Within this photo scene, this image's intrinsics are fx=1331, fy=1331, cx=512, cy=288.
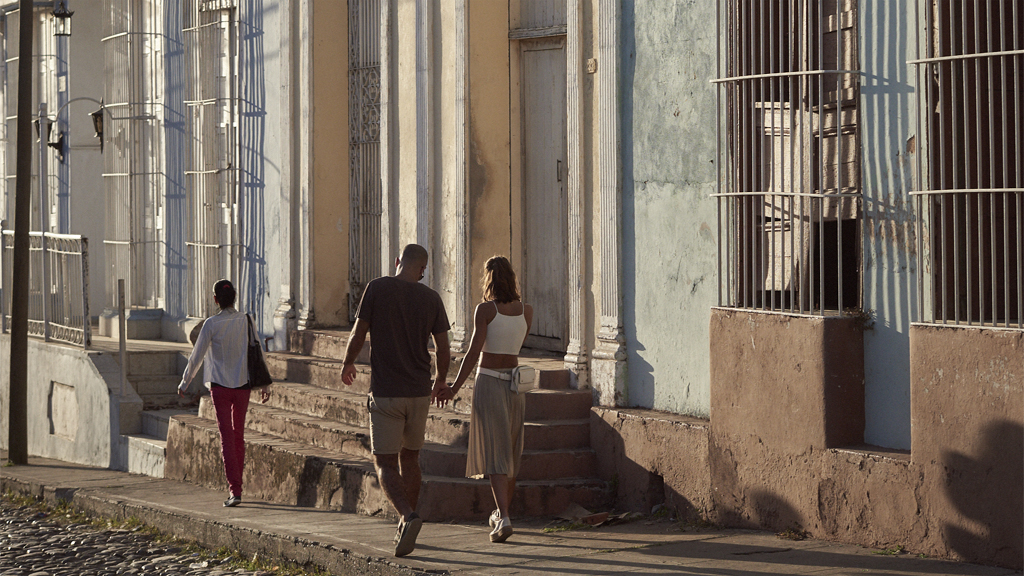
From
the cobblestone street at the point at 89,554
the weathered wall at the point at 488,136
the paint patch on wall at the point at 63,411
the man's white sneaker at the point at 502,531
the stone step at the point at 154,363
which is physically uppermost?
A: the weathered wall at the point at 488,136

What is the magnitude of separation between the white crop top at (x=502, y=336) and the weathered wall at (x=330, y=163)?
5273mm

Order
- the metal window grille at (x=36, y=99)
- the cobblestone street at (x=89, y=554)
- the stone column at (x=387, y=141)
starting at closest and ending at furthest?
the cobblestone street at (x=89, y=554) → the stone column at (x=387, y=141) → the metal window grille at (x=36, y=99)

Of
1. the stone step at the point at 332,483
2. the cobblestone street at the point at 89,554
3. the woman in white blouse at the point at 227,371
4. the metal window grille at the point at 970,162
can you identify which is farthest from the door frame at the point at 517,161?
the metal window grille at the point at 970,162

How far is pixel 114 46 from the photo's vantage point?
15.9m

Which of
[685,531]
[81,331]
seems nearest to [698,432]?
[685,531]

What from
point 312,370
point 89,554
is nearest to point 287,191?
point 312,370

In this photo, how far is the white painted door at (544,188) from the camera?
10.2 m

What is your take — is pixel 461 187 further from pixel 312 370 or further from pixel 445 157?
pixel 312 370

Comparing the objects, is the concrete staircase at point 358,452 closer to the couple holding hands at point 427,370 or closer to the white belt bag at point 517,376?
the couple holding hands at point 427,370

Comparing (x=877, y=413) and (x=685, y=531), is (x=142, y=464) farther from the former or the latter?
(x=877, y=413)

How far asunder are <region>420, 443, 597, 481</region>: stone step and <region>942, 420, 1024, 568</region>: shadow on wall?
2636mm

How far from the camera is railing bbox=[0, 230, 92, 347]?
13.0 meters

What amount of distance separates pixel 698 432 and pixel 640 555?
47.1 inches

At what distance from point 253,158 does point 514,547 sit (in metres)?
7.02
